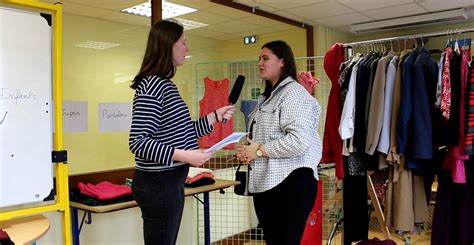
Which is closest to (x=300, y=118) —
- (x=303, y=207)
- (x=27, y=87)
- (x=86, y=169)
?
(x=303, y=207)

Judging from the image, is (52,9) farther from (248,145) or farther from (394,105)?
(394,105)

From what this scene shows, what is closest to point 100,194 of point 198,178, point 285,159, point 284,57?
point 198,178

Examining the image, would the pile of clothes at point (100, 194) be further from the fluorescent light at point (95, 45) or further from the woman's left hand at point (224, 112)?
the fluorescent light at point (95, 45)

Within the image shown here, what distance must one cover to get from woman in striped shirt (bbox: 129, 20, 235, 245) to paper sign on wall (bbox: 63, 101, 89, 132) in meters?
1.55

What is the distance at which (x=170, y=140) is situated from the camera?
1.54 metres

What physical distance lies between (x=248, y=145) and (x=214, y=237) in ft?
7.41

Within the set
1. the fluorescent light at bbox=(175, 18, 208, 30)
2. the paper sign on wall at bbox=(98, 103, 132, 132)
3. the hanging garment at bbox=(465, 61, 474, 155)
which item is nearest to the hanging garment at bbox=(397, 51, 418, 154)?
the hanging garment at bbox=(465, 61, 474, 155)

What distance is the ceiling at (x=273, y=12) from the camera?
3508 millimetres

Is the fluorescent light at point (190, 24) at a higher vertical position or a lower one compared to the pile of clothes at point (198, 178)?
higher

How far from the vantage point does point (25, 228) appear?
1703 mm

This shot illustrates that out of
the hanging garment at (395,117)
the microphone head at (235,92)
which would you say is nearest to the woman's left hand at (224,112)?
the microphone head at (235,92)

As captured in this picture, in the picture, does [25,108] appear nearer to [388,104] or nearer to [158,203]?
[158,203]

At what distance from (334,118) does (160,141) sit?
4.24 feet

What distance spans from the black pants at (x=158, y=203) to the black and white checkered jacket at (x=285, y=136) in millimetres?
420
